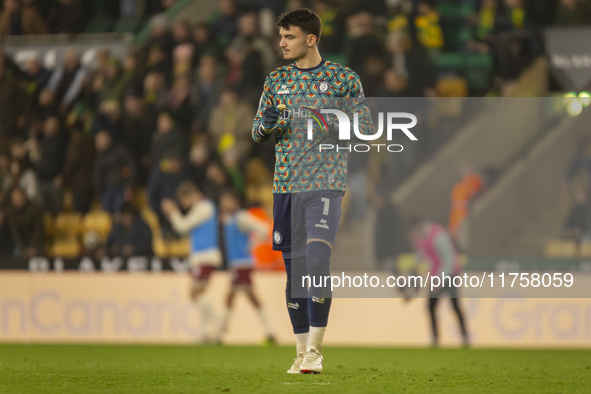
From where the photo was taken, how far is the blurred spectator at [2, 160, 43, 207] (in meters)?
14.8

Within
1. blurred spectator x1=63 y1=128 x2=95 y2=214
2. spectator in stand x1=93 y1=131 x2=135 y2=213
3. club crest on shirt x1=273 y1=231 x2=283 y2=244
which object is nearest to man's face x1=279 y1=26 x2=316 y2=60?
club crest on shirt x1=273 y1=231 x2=283 y2=244

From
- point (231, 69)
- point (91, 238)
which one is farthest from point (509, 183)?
point (91, 238)

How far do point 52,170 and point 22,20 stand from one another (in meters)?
3.62

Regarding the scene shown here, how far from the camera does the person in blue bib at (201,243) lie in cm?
1302

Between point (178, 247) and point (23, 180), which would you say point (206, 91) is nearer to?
point (178, 247)

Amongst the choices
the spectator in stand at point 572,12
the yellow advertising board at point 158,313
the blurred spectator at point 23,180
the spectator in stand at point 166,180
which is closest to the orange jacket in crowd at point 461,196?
the yellow advertising board at point 158,313

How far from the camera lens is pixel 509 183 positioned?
1274 cm

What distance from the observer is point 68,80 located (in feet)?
52.8

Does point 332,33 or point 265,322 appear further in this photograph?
point 332,33

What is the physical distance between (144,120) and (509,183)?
5.18 m

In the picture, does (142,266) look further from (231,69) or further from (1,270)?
(231,69)

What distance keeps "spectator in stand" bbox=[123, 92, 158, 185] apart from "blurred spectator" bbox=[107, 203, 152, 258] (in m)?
0.92

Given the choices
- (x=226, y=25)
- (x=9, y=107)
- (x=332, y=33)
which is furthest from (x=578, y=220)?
(x=9, y=107)

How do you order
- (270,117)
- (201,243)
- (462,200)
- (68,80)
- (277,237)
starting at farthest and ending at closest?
(68,80) → (201,243) → (462,200) → (277,237) → (270,117)
